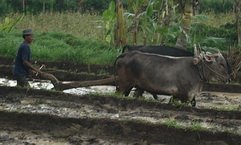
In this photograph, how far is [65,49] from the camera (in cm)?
1412

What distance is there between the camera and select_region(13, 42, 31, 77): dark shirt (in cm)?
904

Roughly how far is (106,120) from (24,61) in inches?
96.7

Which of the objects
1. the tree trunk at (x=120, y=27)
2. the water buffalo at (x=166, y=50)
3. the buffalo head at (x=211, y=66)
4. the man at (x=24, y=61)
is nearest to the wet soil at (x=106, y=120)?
the man at (x=24, y=61)

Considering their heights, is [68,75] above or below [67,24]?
below


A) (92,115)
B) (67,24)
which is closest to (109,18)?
(67,24)

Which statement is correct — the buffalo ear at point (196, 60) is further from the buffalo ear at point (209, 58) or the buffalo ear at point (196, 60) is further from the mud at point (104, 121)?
the mud at point (104, 121)

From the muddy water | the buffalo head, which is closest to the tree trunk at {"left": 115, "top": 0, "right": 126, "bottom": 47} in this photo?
the buffalo head

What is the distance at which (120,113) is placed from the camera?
8.04m

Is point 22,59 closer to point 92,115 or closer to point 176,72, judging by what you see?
point 92,115

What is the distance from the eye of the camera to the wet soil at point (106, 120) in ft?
23.1

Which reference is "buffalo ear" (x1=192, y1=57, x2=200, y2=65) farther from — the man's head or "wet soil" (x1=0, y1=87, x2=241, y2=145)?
the man's head

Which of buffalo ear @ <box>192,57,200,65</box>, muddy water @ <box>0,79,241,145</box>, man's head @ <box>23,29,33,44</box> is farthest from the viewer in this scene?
man's head @ <box>23,29,33,44</box>

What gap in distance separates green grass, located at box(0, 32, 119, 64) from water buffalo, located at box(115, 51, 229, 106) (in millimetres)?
4461

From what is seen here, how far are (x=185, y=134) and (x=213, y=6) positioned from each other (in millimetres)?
18964
